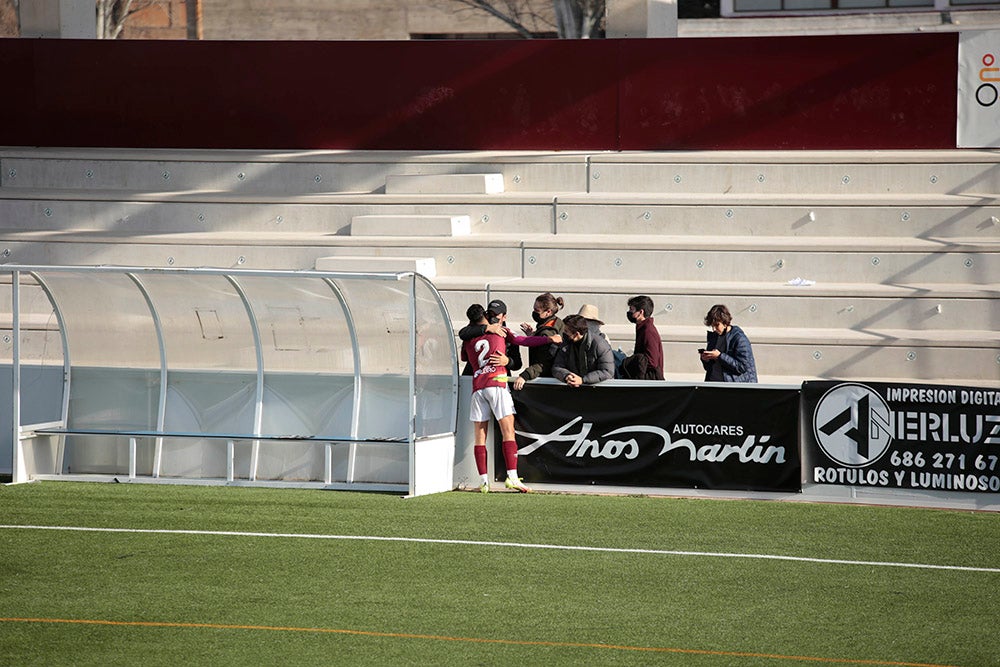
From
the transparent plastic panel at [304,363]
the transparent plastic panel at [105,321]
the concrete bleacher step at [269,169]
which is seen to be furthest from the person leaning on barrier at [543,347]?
the concrete bleacher step at [269,169]

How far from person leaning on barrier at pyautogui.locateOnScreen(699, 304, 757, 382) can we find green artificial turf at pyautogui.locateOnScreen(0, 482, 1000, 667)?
5.50ft

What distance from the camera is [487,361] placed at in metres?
14.2

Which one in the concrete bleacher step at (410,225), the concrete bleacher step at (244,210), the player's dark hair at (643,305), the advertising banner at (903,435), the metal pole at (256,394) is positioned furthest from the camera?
the concrete bleacher step at (244,210)

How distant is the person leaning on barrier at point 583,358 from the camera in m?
14.2

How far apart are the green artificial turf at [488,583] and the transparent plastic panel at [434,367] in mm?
951

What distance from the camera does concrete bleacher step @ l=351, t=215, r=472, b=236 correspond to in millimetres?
21219

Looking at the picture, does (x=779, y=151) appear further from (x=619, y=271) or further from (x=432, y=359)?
(x=432, y=359)

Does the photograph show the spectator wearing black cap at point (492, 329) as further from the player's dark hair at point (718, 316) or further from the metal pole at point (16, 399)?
the metal pole at point (16, 399)

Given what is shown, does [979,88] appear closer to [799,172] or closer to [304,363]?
[799,172]

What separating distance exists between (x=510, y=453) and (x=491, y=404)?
565mm

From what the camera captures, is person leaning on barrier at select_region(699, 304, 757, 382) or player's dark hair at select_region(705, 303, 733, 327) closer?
person leaning on barrier at select_region(699, 304, 757, 382)

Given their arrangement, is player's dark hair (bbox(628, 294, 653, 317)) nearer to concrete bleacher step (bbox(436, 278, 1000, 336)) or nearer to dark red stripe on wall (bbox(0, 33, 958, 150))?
concrete bleacher step (bbox(436, 278, 1000, 336))

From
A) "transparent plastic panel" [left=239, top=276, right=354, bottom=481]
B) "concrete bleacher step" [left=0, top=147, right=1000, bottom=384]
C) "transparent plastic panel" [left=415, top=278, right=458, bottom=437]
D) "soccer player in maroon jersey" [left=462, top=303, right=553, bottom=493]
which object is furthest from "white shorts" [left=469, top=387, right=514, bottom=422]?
"concrete bleacher step" [left=0, top=147, right=1000, bottom=384]

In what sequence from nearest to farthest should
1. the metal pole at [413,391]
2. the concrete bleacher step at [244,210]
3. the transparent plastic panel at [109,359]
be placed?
the metal pole at [413,391], the transparent plastic panel at [109,359], the concrete bleacher step at [244,210]
